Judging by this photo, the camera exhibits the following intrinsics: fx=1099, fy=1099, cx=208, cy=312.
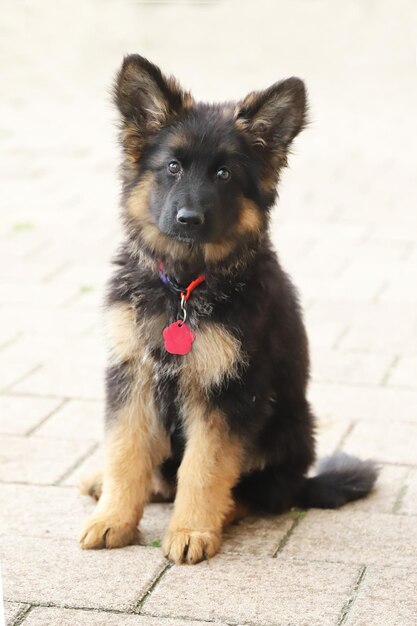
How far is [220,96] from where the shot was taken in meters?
12.2

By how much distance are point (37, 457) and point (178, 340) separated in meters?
1.23

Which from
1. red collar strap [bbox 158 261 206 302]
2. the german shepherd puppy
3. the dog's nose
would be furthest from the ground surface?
the dog's nose

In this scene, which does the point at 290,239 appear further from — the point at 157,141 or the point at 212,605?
the point at 212,605

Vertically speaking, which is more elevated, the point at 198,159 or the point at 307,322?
the point at 198,159

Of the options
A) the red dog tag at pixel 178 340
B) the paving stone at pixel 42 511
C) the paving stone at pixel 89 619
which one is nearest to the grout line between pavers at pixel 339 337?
the paving stone at pixel 42 511

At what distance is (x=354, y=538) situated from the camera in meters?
3.95

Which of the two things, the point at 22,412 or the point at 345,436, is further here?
the point at 22,412

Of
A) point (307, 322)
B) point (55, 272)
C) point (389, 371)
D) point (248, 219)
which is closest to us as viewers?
point (248, 219)

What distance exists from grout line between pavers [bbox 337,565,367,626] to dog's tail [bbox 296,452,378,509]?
1.85 ft

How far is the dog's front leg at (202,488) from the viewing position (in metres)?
3.76

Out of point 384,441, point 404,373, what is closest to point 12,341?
point 404,373

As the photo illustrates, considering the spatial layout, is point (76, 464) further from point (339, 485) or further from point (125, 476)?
point (339, 485)

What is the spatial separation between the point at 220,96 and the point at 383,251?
5026 millimetres

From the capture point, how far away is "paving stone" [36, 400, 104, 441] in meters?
4.92
